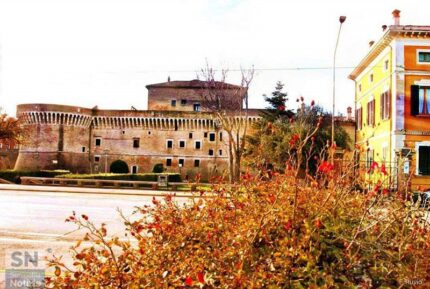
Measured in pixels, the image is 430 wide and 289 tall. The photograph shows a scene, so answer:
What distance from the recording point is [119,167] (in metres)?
52.1

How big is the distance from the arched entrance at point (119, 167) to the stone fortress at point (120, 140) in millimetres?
1732

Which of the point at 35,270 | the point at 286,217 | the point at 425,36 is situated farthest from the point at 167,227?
the point at 425,36

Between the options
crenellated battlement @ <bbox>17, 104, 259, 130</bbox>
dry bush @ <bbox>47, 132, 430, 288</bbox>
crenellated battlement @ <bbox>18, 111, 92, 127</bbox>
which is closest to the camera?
dry bush @ <bbox>47, 132, 430, 288</bbox>

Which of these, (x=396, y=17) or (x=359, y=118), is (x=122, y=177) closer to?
(x=359, y=118)

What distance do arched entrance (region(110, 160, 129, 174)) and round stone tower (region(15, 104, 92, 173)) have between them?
212 inches

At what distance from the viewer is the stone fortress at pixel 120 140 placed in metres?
52.8

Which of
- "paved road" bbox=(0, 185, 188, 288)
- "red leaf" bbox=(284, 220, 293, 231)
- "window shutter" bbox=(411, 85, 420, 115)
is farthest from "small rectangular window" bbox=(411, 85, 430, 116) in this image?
"red leaf" bbox=(284, 220, 293, 231)

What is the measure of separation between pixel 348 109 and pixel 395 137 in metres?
19.2

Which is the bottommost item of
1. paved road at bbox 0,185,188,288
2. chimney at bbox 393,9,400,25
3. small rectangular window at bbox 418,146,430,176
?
paved road at bbox 0,185,188,288

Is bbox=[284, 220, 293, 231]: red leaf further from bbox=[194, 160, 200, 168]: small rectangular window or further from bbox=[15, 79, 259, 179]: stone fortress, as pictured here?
bbox=[194, 160, 200, 168]: small rectangular window

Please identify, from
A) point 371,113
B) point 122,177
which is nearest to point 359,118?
point 371,113

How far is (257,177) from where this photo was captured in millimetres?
4121

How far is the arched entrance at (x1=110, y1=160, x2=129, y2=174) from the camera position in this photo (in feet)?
170

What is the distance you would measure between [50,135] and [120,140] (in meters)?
8.42
